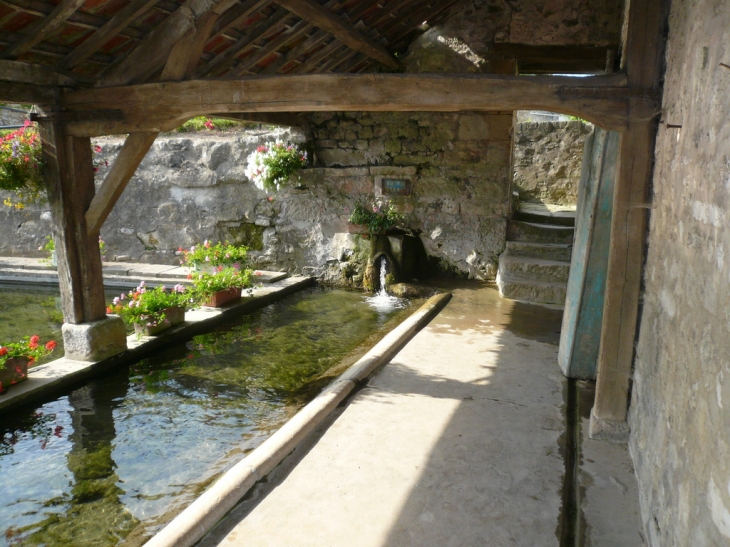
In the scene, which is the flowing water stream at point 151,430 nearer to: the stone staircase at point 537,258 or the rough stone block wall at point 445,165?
the stone staircase at point 537,258

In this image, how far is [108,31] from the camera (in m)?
3.75

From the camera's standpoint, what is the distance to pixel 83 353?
173 inches

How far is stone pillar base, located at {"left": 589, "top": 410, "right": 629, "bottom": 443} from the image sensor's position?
10.3 feet

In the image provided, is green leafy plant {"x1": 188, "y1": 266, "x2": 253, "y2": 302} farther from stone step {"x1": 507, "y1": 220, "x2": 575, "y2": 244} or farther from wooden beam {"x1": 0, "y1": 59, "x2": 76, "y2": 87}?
stone step {"x1": 507, "y1": 220, "x2": 575, "y2": 244}

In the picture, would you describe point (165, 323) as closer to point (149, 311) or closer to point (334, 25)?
point (149, 311)

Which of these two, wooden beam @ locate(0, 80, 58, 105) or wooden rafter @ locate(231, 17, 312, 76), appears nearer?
wooden beam @ locate(0, 80, 58, 105)

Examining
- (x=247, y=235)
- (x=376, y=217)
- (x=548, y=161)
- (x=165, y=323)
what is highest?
(x=548, y=161)

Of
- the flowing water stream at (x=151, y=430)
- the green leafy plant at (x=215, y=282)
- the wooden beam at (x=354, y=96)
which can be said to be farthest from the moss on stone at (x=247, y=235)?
the wooden beam at (x=354, y=96)

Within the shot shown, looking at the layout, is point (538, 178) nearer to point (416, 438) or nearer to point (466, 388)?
point (466, 388)

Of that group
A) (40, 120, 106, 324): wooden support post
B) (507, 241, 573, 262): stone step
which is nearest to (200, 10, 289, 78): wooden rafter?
(40, 120, 106, 324): wooden support post

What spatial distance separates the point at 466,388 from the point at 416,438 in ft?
2.74

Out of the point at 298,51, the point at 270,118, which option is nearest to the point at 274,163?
the point at 270,118

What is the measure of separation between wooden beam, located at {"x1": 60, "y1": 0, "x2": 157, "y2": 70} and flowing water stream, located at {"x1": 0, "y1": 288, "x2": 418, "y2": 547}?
2361 mm

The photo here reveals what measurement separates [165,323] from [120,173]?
5.36 ft
